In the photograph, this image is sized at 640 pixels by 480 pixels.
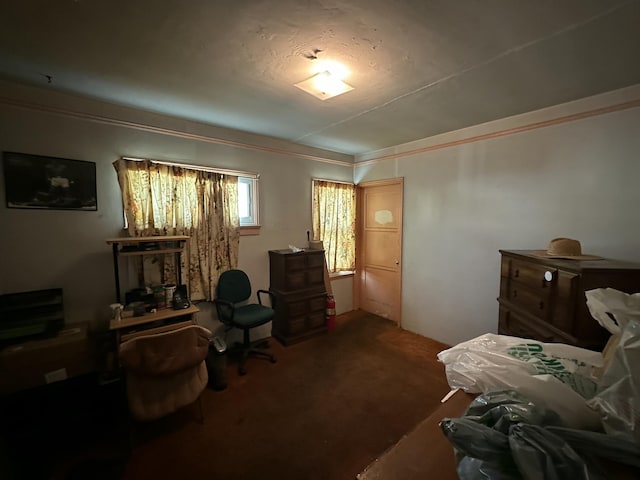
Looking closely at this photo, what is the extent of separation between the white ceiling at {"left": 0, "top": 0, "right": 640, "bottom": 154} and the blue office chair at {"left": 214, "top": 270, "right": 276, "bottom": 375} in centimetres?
186

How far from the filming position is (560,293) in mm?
1644

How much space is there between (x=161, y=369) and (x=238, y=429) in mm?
774

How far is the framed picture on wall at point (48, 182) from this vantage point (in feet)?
6.92

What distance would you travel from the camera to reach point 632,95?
2049 mm

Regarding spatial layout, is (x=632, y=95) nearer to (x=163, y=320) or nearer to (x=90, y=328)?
(x=163, y=320)

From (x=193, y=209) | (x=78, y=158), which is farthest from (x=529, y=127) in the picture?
(x=78, y=158)

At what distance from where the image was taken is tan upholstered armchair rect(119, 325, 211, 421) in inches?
68.3

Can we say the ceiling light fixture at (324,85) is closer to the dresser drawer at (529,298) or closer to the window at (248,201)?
the window at (248,201)

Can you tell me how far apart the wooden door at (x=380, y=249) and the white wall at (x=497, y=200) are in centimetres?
17

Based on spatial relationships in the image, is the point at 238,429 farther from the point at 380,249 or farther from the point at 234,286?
the point at 380,249

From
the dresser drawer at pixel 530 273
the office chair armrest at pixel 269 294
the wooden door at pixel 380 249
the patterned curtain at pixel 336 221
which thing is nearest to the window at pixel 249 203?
the office chair armrest at pixel 269 294

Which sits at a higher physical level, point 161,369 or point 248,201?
point 248,201

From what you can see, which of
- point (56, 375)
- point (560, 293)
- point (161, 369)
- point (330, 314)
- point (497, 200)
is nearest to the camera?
point (560, 293)

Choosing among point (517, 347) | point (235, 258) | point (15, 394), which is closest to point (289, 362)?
point (235, 258)
